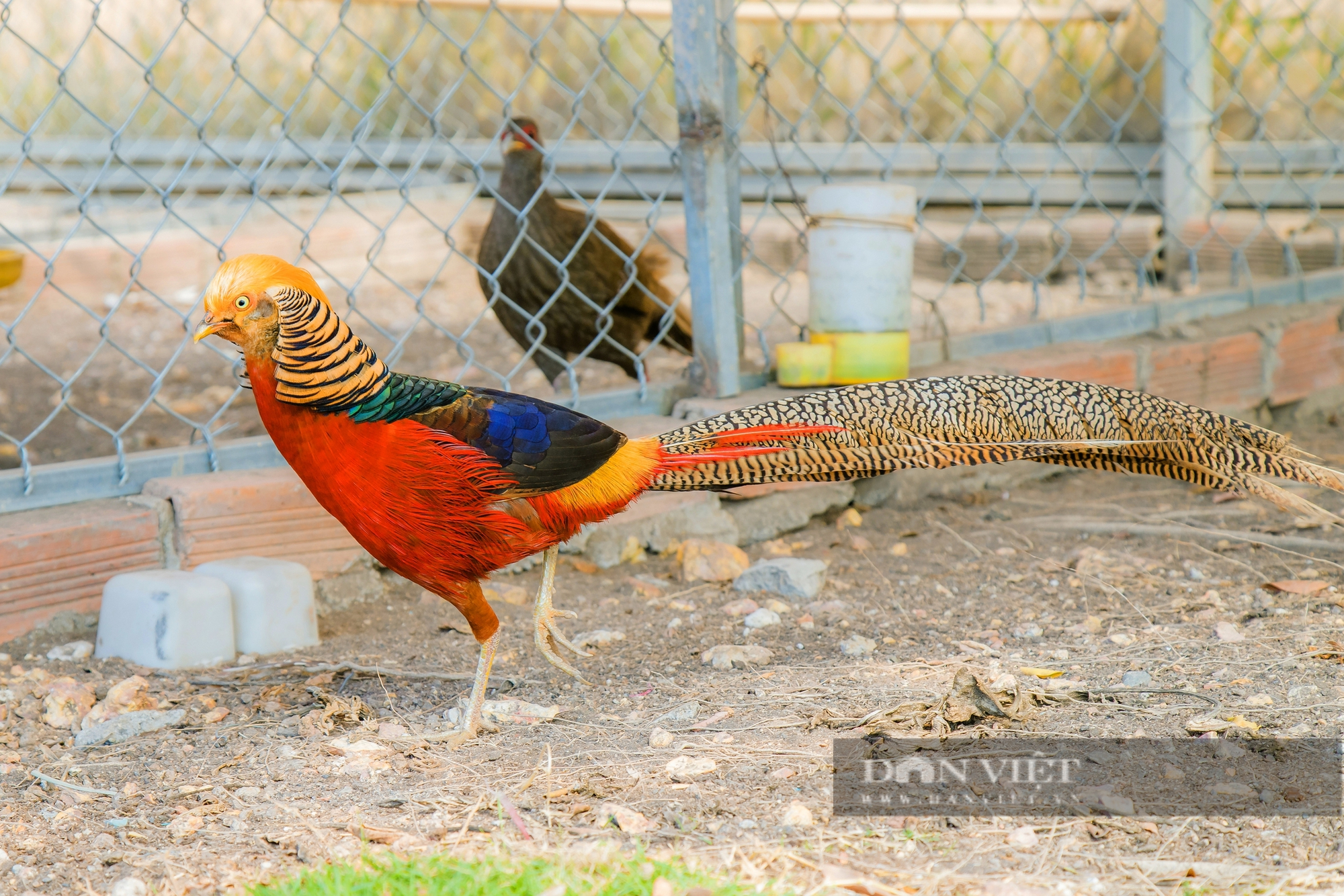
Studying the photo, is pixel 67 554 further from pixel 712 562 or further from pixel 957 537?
pixel 957 537

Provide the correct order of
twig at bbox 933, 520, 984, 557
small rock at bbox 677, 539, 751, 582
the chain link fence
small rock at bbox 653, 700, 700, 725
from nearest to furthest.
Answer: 1. small rock at bbox 653, 700, 700, 725
2. small rock at bbox 677, 539, 751, 582
3. twig at bbox 933, 520, 984, 557
4. the chain link fence

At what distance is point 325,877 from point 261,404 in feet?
2.55

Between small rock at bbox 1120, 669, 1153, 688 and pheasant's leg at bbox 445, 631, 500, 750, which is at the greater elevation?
small rock at bbox 1120, 669, 1153, 688

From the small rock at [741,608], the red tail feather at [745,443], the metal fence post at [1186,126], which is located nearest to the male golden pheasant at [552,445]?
the red tail feather at [745,443]

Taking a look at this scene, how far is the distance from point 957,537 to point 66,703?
6.88ft

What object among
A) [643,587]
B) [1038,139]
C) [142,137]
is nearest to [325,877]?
[643,587]

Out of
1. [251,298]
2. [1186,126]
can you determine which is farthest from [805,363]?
[1186,126]

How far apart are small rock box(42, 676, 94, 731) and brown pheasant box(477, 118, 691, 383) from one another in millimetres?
1813

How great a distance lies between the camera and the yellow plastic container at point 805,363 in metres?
3.12

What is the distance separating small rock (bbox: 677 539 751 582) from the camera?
9.29 feet

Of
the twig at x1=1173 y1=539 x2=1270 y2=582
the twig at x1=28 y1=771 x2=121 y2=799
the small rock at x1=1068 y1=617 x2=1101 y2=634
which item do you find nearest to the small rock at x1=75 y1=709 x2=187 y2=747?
the twig at x1=28 y1=771 x2=121 y2=799

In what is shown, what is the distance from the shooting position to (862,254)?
3.06 m

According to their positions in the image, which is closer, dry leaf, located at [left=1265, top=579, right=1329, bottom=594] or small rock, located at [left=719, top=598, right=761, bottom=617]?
dry leaf, located at [left=1265, top=579, right=1329, bottom=594]

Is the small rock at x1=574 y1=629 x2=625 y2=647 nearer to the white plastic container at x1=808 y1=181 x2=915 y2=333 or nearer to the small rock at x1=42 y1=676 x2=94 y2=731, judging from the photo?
the small rock at x1=42 y1=676 x2=94 y2=731
